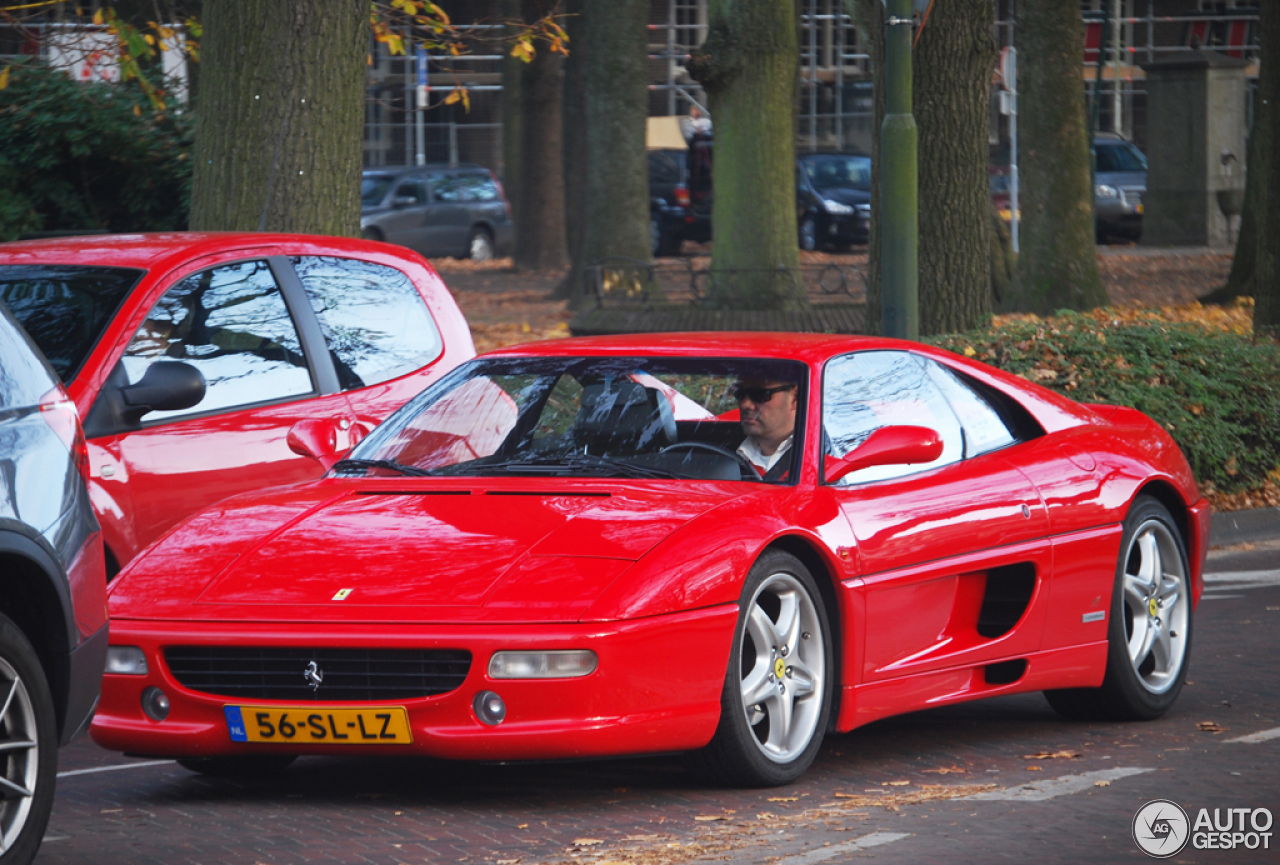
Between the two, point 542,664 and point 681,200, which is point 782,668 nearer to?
point 542,664

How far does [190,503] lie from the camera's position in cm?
730

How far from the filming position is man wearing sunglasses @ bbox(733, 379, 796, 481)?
6.15 metres

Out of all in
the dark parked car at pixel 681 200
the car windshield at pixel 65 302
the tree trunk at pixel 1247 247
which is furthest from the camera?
the dark parked car at pixel 681 200

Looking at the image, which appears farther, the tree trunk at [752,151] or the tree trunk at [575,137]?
the tree trunk at [575,137]

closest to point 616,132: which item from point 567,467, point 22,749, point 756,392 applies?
point 756,392

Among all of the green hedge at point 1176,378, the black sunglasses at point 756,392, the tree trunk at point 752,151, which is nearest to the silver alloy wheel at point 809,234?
the tree trunk at point 752,151

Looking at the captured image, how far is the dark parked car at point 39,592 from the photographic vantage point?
4.48 m

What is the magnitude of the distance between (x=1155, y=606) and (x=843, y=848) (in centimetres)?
252

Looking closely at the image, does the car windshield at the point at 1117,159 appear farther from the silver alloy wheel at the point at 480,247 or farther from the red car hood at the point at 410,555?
the red car hood at the point at 410,555

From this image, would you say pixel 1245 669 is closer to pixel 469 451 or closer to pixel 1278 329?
pixel 469 451

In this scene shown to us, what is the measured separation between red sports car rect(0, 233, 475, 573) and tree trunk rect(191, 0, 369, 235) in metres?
1.86

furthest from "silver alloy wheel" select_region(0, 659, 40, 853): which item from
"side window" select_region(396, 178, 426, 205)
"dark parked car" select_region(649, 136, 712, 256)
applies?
"dark parked car" select_region(649, 136, 712, 256)

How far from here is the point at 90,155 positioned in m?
14.5

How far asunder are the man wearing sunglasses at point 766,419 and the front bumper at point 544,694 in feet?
2.89
